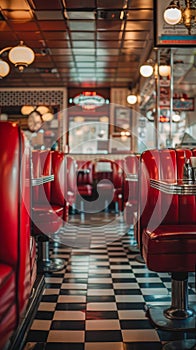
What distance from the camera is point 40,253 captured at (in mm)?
4371

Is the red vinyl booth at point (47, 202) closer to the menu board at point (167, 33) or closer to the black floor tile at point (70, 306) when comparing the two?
the black floor tile at point (70, 306)

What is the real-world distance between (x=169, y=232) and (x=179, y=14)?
3431 millimetres

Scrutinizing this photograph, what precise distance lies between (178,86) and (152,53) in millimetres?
4158

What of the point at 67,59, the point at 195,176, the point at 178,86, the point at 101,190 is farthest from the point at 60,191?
the point at 178,86

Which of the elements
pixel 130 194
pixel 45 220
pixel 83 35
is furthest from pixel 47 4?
pixel 45 220

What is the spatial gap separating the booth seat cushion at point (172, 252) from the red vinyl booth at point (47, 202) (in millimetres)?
1445

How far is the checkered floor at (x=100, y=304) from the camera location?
8.42ft

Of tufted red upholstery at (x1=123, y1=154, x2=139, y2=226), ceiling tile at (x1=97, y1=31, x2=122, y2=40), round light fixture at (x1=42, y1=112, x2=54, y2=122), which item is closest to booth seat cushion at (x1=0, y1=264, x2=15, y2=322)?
tufted red upholstery at (x1=123, y1=154, x2=139, y2=226)

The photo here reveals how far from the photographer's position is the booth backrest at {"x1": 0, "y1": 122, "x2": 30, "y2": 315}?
1.73 meters

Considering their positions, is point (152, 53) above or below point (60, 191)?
above

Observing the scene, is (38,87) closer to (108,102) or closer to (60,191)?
(108,102)

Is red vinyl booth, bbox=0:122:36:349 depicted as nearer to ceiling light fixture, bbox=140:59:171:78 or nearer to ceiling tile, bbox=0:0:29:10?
ceiling tile, bbox=0:0:29:10

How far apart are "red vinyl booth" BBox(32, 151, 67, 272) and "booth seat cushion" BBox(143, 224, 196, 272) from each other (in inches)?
56.9

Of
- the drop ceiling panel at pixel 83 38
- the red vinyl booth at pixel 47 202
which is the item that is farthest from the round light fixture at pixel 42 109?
the red vinyl booth at pixel 47 202
